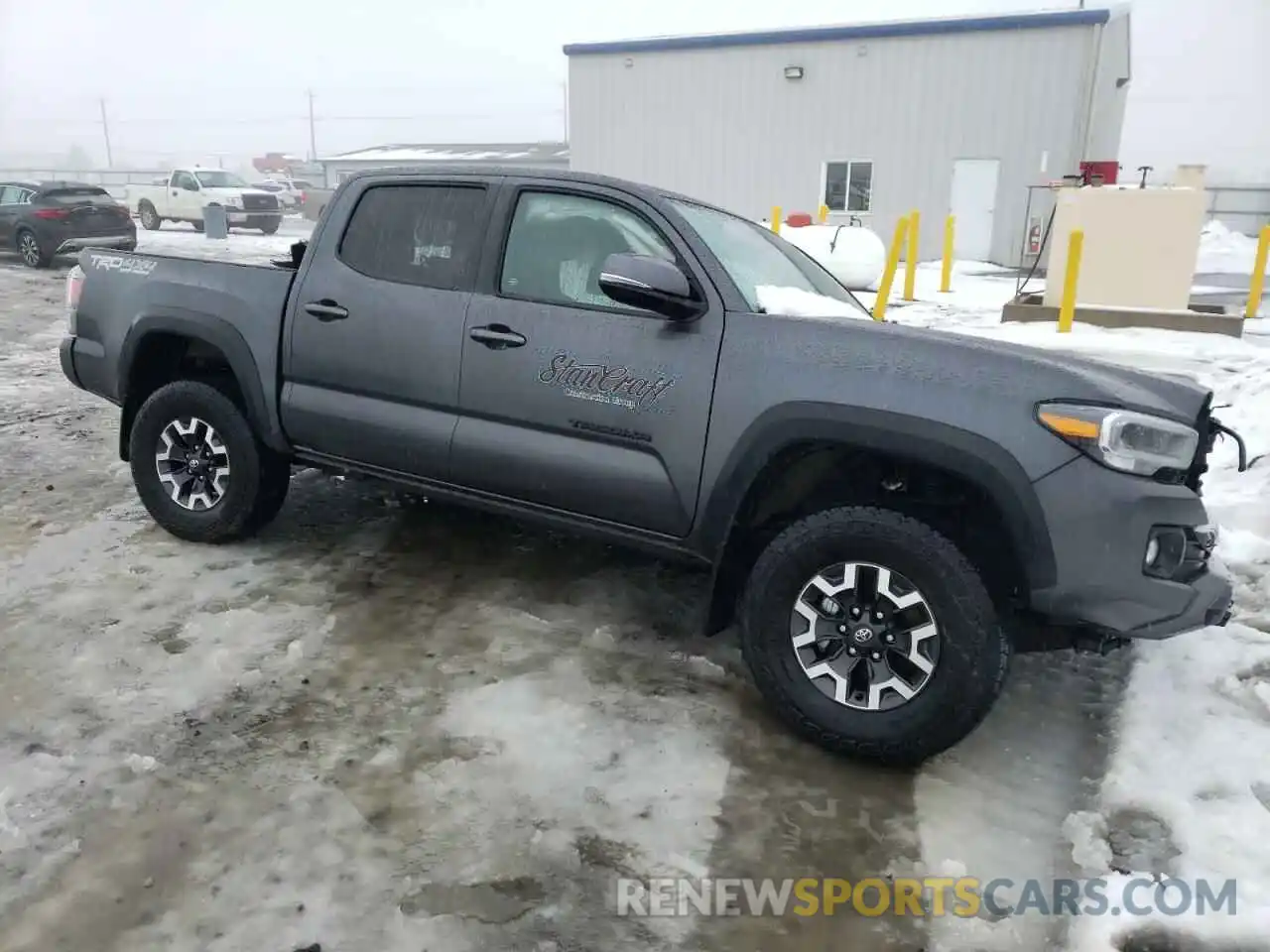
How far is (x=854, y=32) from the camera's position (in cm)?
2053

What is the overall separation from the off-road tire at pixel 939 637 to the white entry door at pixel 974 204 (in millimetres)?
19812

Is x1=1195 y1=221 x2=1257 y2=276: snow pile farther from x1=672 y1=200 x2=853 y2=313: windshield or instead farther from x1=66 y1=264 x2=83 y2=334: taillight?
x1=66 y1=264 x2=83 y2=334: taillight

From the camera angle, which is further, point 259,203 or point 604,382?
point 259,203

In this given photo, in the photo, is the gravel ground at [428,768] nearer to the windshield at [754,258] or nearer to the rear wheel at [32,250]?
the windshield at [754,258]

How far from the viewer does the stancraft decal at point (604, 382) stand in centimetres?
315

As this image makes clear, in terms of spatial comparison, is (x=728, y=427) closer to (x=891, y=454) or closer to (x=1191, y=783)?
(x=891, y=454)

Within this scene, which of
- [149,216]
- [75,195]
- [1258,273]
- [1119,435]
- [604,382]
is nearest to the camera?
[1119,435]

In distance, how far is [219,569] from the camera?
4.20m

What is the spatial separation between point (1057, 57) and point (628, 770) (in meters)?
20.5

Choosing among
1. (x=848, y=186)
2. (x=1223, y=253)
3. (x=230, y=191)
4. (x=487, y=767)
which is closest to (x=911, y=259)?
(x=848, y=186)

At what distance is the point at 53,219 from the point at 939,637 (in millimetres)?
19751

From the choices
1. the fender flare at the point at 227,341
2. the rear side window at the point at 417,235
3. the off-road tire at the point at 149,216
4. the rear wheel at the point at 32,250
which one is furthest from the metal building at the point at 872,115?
the fender flare at the point at 227,341

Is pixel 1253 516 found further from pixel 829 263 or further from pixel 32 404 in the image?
pixel 829 263

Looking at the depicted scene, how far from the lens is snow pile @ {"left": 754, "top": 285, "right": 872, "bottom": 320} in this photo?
126 inches
